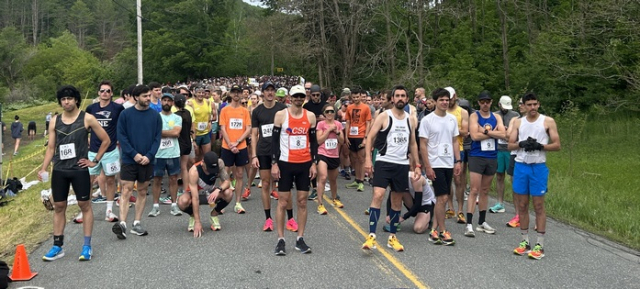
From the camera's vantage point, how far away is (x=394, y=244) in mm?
6762

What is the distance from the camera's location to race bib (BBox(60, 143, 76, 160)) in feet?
20.8

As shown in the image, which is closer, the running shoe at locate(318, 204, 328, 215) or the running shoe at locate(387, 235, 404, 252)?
the running shoe at locate(387, 235, 404, 252)

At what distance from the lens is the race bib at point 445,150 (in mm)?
7070

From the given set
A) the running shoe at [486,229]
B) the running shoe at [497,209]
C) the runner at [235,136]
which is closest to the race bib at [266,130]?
the runner at [235,136]

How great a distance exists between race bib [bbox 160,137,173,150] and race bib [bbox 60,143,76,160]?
2.38m

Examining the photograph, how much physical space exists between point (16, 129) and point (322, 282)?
2800 cm

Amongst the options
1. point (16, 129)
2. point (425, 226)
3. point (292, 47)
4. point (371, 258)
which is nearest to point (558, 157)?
point (425, 226)

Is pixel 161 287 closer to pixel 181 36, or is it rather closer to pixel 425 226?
pixel 425 226

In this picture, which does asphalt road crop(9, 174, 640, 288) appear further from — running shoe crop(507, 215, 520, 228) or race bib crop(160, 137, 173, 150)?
race bib crop(160, 137, 173, 150)

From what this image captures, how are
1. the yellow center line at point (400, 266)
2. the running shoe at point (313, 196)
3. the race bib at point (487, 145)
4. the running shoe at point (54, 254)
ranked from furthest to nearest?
1. the running shoe at point (313, 196)
2. the race bib at point (487, 145)
3. the running shoe at point (54, 254)
4. the yellow center line at point (400, 266)

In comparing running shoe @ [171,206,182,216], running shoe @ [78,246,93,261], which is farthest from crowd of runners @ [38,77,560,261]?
running shoe @ [171,206,182,216]

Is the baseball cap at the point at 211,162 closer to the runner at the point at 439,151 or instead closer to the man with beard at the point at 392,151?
the man with beard at the point at 392,151

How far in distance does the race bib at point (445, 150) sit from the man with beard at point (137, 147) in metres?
4.07

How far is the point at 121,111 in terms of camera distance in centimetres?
796
